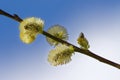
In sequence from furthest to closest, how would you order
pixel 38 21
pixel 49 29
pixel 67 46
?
pixel 49 29 → pixel 38 21 → pixel 67 46

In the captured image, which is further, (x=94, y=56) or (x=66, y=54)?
(x=66, y=54)

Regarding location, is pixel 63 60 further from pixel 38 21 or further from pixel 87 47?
pixel 38 21

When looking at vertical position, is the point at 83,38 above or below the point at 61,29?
below

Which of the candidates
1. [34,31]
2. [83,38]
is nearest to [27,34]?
[34,31]

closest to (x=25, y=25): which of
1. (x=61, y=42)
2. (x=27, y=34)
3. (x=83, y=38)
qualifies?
(x=27, y=34)

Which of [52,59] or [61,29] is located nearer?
[52,59]

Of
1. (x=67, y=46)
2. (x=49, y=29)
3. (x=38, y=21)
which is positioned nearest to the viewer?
(x=67, y=46)

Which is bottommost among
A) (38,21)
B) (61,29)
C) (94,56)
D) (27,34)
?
(94,56)

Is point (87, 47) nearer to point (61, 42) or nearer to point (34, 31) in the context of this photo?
point (61, 42)

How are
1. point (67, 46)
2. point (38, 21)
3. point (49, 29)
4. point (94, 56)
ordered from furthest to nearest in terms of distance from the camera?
point (49, 29)
point (38, 21)
point (67, 46)
point (94, 56)
